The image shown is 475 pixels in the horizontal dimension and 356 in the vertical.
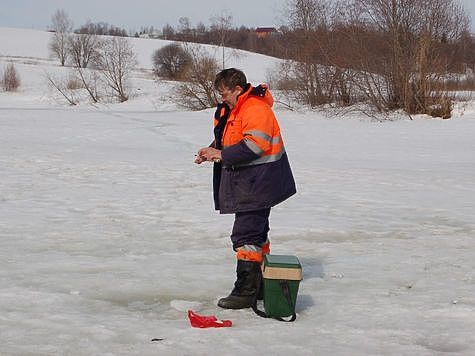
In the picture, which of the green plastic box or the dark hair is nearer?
the green plastic box

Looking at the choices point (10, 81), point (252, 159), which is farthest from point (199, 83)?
point (252, 159)

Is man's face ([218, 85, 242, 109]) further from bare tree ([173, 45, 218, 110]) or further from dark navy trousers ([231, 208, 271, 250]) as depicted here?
bare tree ([173, 45, 218, 110])

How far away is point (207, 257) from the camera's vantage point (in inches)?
226

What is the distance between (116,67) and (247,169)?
4607 cm

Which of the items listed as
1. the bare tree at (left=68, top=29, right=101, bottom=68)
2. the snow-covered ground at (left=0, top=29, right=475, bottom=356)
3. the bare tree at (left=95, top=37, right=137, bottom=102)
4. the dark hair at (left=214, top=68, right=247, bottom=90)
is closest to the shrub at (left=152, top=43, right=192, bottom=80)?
the bare tree at (left=95, top=37, right=137, bottom=102)

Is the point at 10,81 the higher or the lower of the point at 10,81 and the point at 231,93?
the lower

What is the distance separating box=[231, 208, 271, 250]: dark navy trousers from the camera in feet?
14.0

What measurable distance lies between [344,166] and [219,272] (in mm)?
Answer: 8060

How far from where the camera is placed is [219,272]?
520 centimetres

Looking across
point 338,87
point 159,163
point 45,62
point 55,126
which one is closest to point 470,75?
point 338,87

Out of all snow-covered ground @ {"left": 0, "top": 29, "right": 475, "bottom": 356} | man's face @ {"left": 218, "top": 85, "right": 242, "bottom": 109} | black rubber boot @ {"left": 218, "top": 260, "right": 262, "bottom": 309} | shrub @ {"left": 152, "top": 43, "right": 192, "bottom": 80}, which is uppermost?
shrub @ {"left": 152, "top": 43, "right": 192, "bottom": 80}

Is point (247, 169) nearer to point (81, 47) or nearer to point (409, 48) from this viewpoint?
point (409, 48)

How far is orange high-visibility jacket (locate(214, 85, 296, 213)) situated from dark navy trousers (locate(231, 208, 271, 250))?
8 cm

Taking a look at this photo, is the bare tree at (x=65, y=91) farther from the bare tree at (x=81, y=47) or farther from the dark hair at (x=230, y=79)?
the dark hair at (x=230, y=79)
